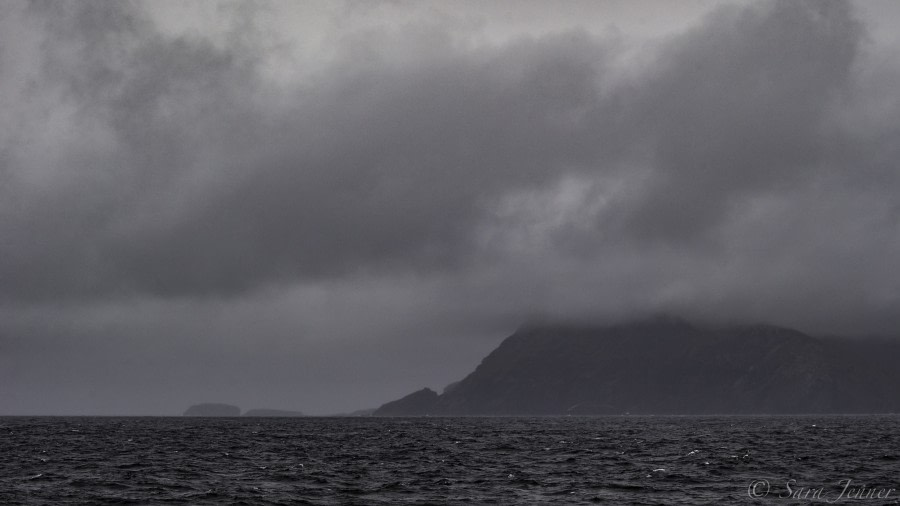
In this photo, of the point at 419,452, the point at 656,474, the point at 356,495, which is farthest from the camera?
the point at 419,452

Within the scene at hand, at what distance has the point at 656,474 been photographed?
90.9 metres

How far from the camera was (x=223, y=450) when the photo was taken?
13300cm

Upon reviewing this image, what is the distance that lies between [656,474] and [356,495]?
30726mm

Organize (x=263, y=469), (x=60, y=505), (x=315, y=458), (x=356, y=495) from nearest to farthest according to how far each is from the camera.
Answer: (x=60, y=505) < (x=356, y=495) < (x=263, y=469) < (x=315, y=458)

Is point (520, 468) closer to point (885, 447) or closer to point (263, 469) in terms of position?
point (263, 469)

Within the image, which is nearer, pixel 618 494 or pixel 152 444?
pixel 618 494

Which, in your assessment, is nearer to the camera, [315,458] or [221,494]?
[221,494]

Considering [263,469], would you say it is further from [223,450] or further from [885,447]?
[885,447]

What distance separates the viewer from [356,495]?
75875 mm

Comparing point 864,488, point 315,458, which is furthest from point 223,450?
point 864,488

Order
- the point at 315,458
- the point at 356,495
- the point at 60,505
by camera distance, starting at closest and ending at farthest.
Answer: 1. the point at 60,505
2. the point at 356,495
3. the point at 315,458

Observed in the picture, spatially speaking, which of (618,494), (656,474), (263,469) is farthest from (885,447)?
(263,469)

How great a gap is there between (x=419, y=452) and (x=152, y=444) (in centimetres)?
4942

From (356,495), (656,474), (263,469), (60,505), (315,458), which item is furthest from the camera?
(315,458)
